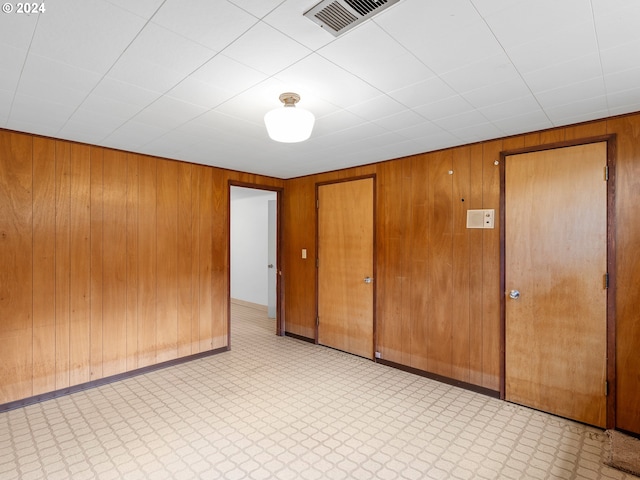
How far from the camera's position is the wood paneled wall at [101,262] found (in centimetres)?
302

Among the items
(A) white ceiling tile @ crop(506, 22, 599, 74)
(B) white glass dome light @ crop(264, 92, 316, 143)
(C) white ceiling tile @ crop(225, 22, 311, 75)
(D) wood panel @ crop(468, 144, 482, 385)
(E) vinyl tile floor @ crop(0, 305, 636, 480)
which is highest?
(C) white ceiling tile @ crop(225, 22, 311, 75)

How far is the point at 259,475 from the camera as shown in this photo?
84.3 inches

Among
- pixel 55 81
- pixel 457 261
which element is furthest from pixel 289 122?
pixel 457 261

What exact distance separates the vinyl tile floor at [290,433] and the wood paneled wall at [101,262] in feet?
1.32

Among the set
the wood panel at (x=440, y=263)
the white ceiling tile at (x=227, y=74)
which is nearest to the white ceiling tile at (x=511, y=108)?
the wood panel at (x=440, y=263)

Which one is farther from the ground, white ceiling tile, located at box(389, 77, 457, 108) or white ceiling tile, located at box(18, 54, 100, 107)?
white ceiling tile, located at box(18, 54, 100, 107)

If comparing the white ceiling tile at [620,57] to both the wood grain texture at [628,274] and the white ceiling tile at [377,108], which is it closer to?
the wood grain texture at [628,274]

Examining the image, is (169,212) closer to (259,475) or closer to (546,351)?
(259,475)

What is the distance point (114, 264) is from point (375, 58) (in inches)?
132

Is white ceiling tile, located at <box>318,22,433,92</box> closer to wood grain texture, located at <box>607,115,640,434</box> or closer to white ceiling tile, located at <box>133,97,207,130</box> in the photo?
white ceiling tile, located at <box>133,97,207,130</box>

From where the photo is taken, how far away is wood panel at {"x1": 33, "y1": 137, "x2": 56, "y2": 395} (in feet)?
10.2

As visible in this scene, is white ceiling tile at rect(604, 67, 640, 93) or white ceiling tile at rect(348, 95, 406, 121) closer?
white ceiling tile at rect(604, 67, 640, 93)

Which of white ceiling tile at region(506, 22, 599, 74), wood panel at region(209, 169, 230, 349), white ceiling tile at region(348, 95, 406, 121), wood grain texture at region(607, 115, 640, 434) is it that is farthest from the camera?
wood panel at region(209, 169, 230, 349)

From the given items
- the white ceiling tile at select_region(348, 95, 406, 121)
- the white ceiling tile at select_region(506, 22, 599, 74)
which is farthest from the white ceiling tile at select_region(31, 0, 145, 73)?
the white ceiling tile at select_region(506, 22, 599, 74)
